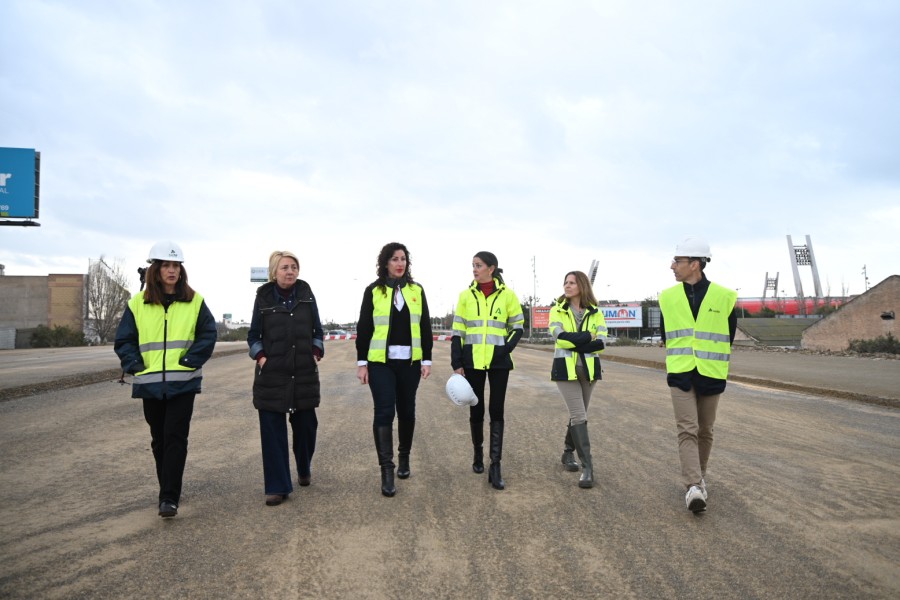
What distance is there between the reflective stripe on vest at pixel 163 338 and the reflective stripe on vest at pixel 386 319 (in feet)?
4.58

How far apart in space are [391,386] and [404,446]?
659 mm

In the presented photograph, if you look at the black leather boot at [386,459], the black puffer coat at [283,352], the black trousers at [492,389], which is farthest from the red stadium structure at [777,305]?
the black puffer coat at [283,352]

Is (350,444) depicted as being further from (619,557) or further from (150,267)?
(619,557)

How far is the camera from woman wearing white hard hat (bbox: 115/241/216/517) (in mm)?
4457

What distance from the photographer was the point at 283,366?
488 centimetres

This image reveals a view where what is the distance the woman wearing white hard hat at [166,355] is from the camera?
446 cm

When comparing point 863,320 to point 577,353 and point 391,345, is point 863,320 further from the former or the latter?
point 391,345

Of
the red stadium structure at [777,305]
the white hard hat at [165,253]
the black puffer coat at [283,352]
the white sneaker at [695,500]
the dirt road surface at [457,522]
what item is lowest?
the dirt road surface at [457,522]

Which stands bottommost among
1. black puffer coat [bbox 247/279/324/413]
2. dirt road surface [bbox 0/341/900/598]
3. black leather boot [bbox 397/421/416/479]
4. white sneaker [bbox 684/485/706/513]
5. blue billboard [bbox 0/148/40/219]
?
dirt road surface [bbox 0/341/900/598]

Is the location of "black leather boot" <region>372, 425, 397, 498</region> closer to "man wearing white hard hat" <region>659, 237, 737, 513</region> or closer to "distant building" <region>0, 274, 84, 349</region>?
"man wearing white hard hat" <region>659, 237, 737, 513</region>

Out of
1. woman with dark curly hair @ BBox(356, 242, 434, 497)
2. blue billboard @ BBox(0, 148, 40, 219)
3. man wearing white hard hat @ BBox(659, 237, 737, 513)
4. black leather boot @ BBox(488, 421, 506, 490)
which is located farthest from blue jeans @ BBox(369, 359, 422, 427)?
blue billboard @ BBox(0, 148, 40, 219)

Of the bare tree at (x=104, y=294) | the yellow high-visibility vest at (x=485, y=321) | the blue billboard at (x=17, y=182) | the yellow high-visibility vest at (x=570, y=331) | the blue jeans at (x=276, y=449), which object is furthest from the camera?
the bare tree at (x=104, y=294)

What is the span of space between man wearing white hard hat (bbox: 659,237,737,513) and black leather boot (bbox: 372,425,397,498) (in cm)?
228

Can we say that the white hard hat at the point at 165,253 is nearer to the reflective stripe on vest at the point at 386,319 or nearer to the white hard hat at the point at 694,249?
the reflective stripe on vest at the point at 386,319
